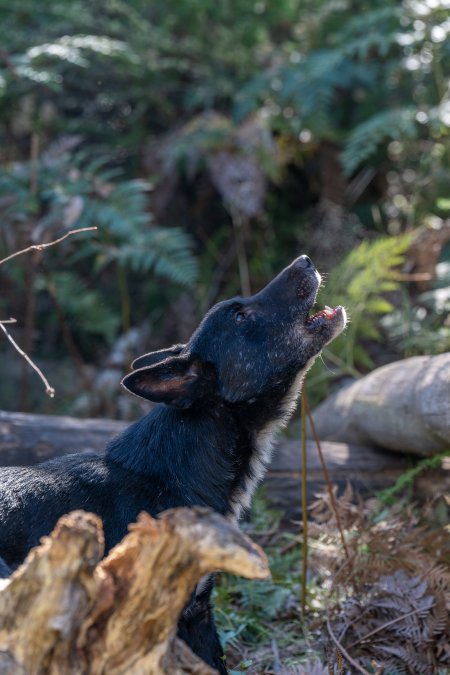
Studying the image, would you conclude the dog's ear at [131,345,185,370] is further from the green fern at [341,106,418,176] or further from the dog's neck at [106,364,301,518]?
the green fern at [341,106,418,176]

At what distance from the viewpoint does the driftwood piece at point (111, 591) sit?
206cm

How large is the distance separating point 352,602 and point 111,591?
7.57 ft

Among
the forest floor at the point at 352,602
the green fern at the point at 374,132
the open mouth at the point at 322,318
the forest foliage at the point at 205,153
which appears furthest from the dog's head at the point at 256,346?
the green fern at the point at 374,132

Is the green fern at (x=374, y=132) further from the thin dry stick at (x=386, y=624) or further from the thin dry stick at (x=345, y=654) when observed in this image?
the thin dry stick at (x=345, y=654)

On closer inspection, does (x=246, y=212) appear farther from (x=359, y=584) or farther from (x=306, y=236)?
(x=359, y=584)

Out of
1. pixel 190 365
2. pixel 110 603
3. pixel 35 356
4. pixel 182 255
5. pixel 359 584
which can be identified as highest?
pixel 110 603

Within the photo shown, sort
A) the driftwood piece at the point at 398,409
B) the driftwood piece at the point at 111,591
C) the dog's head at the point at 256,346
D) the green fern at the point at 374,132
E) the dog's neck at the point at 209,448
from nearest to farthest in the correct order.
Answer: the driftwood piece at the point at 111,591 < the dog's neck at the point at 209,448 < the dog's head at the point at 256,346 < the driftwood piece at the point at 398,409 < the green fern at the point at 374,132

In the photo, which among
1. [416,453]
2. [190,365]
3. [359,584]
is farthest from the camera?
[416,453]

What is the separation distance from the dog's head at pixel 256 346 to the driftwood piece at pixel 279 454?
119 centimetres

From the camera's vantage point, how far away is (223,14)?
8.79 meters

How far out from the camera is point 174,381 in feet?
12.5

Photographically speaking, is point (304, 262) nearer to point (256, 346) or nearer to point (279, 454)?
point (256, 346)

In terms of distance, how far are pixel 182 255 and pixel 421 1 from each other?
125 inches

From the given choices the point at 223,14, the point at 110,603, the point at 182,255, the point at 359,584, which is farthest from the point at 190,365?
the point at 223,14
